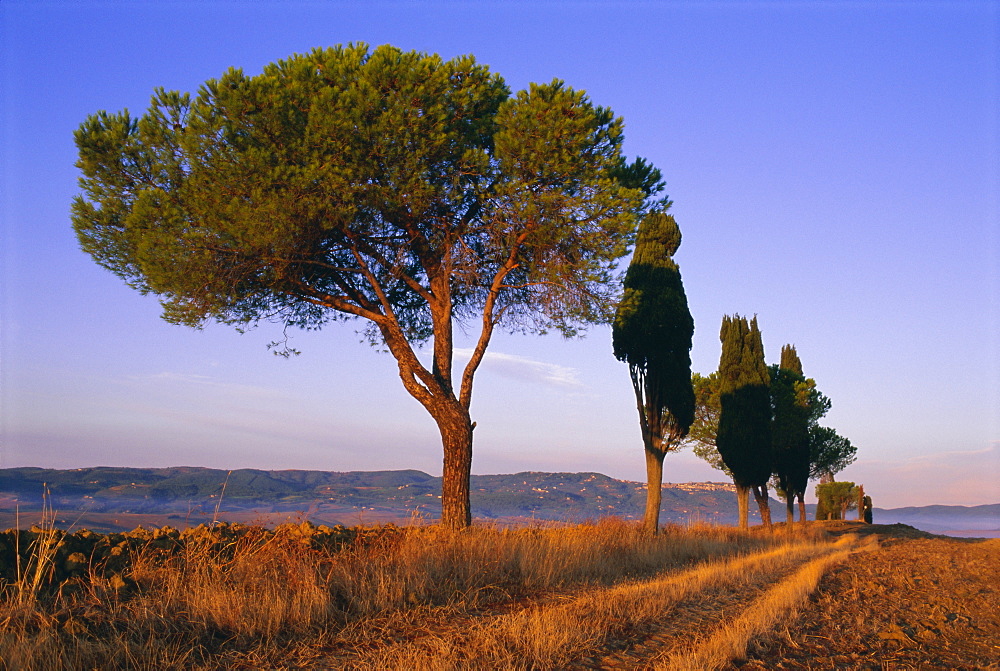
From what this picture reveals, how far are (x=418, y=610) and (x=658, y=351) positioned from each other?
16424 mm

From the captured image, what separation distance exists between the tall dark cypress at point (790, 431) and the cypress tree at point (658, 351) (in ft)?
58.5

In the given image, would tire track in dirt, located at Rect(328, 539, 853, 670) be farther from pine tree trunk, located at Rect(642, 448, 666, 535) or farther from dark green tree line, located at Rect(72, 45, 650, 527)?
pine tree trunk, located at Rect(642, 448, 666, 535)

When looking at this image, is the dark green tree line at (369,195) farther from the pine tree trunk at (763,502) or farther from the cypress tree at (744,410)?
the pine tree trunk at (763,502)

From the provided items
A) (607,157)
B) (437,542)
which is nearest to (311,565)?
(437,542)

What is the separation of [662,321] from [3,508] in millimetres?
17862

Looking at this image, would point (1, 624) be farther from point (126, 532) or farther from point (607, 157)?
point (607, 157)

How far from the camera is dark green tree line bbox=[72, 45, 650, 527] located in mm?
12172

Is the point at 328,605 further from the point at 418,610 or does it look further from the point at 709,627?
the point at 709,627

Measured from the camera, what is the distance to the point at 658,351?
21266 mm

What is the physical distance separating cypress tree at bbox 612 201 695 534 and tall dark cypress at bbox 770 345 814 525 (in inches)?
701

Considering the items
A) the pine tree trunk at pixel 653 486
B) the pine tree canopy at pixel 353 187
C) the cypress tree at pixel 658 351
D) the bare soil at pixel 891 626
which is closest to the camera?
the bare soil at pixel 891 626

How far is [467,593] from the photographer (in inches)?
270

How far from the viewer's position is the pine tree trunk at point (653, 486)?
768 inches

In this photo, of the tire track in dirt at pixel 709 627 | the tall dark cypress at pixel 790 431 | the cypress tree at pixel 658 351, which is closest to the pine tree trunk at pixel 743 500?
the tall dark cypress at pixel 790 431
